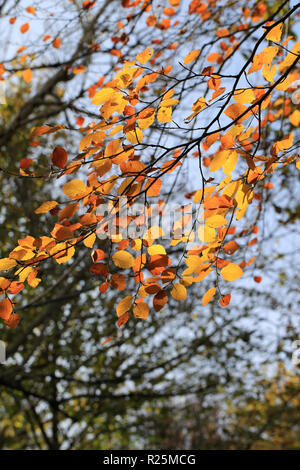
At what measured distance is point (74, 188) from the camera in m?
1.67

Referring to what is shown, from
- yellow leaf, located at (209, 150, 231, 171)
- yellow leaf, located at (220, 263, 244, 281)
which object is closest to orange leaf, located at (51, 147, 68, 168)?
yellow leaf, located at (209, 150, 231, 171)

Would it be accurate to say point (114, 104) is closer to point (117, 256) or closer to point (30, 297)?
point (117, 256)

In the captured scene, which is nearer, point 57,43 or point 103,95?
point 103,95

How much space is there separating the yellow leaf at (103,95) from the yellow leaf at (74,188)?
363 mm

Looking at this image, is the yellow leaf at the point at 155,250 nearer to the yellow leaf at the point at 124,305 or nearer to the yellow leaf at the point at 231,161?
the yellow leaf at the point at 124,305

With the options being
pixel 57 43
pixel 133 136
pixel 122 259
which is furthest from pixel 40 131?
pixel 57 43

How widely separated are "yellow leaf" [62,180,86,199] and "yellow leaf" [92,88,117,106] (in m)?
0.36

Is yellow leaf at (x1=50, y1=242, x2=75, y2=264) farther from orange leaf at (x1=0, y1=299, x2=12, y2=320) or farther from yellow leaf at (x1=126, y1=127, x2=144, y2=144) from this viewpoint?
yellow leaf at (x1=126, y1=127, x2=144, y2=144)

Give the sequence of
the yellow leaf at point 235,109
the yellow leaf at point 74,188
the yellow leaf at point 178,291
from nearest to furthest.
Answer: the yellow leaf at point 74,188
the yellow leaf at point 235,109
the yellow leaf at point 178,291

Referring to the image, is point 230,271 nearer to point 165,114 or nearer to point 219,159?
point 219,159

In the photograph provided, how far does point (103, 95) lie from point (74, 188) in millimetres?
428

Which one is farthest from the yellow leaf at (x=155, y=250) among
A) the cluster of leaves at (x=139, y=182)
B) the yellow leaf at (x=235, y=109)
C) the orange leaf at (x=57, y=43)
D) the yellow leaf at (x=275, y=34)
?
the orange leaf at (x=57, y=43)

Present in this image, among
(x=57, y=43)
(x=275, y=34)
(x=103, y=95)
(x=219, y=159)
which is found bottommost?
(x=219, y=159)

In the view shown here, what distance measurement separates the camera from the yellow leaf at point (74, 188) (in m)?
1.65
